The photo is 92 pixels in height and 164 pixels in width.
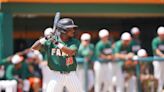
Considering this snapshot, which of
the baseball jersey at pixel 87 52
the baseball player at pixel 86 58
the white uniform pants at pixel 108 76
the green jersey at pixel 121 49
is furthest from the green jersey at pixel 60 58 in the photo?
the green jersey at pixel 121 49

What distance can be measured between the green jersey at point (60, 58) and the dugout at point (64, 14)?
5.42 metres

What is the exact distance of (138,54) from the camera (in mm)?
12031

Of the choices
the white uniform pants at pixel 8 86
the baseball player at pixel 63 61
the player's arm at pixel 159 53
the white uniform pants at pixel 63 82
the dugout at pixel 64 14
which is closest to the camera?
the baseball player at pixel 63 61

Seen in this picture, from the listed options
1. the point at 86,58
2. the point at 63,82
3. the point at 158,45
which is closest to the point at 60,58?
the point at 63,82

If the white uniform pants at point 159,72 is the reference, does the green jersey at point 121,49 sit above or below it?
above

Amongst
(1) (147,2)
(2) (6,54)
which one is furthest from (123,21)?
(2) (6,54)

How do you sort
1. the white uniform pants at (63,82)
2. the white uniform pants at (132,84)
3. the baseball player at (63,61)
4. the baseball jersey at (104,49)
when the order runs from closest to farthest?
the baseball player at (63,61)
the white uniform pants at (63,82)
the white uniform pants at (132,84)
the baseball jersey at (104,49)

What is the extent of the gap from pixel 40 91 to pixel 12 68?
2.87ft

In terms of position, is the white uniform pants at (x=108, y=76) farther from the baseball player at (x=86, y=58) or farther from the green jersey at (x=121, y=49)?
the green jersey at (x=121, y=49)

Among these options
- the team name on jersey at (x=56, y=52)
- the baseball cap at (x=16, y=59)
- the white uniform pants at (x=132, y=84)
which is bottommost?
the white uniform pants at (x=132, y=84)

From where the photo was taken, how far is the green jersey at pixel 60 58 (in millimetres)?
8281

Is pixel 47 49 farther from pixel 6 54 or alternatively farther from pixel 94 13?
pixel 94 13

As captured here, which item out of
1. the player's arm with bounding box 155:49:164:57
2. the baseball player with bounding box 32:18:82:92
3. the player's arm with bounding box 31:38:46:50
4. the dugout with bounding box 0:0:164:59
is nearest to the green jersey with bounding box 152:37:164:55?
the player's arm with bounding box 155:49:164:57

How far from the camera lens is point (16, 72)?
1256 cm
